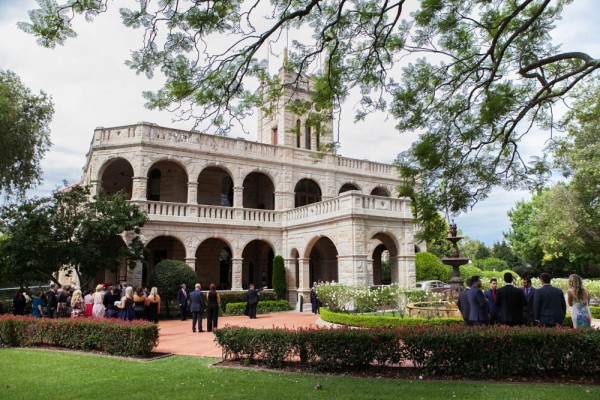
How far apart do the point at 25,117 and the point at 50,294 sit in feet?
29.0

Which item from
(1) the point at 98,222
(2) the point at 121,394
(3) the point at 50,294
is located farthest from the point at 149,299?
(2) the point at 121,394

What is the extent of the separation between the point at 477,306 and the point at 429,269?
17283 millimetres

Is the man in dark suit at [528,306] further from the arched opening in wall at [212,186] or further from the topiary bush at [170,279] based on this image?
the arched opening in wall at [212,186]

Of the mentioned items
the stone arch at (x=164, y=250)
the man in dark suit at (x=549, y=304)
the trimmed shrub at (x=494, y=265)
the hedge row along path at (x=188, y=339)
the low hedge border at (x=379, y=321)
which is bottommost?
the hedge row along path at (x=188, y=339)

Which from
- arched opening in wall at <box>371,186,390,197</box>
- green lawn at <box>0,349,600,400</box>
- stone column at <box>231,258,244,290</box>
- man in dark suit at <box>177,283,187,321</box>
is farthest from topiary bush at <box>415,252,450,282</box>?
green lawn at <box>0,349,600,400</box>

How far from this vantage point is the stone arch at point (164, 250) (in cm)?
2323

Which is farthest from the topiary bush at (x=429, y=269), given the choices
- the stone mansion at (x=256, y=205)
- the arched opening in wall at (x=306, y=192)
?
the arched opening in wall at (x=306, y=192)

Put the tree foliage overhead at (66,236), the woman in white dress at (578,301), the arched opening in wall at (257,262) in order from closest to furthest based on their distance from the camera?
the woman in white dress at (578,301)
the tree foliage overhead at (66,236)
the arched opening in wall at (257,262)

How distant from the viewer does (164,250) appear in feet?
77.8

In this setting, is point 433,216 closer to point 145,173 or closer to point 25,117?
point 145,173

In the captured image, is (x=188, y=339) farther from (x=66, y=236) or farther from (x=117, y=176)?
(x=117, y=176)

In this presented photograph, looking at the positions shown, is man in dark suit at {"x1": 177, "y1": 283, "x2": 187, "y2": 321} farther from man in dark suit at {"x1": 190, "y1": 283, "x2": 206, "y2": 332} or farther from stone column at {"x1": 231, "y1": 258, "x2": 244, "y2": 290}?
stone column at {"x1": 231, "y1": 258, "x2": 244, "y2": 290}

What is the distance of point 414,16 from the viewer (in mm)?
7887

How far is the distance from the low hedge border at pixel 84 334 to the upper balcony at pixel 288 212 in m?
9.53
